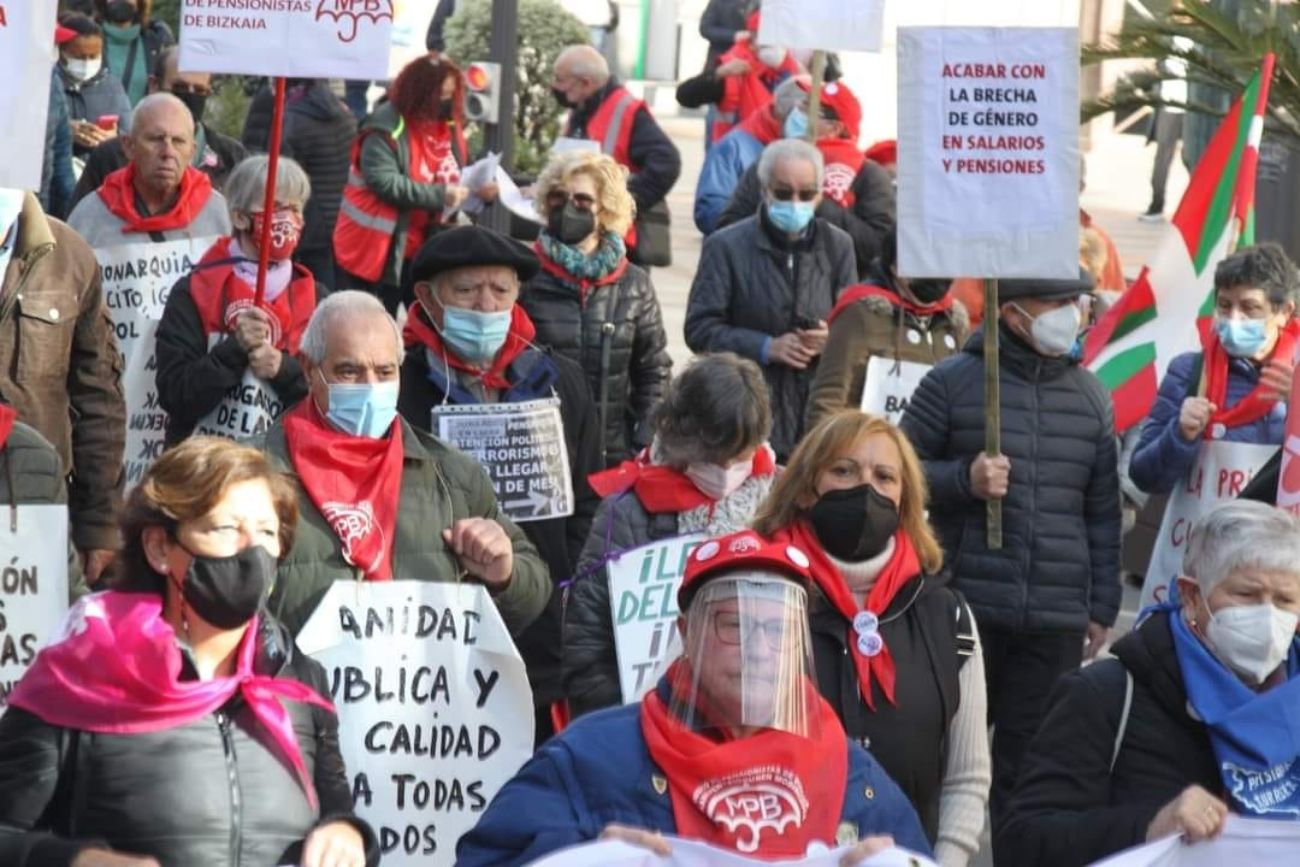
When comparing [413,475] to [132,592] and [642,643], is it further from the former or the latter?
[132,592]

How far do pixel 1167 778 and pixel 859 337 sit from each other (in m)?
4.30

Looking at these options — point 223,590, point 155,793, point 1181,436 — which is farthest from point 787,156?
point 155,793

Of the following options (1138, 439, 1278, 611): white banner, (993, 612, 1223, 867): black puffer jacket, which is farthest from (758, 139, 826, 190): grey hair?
(993, 612, 1223, 867): black puffer jacket

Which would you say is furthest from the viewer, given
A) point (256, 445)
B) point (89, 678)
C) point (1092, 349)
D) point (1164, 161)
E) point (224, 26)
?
point (1164, 161)

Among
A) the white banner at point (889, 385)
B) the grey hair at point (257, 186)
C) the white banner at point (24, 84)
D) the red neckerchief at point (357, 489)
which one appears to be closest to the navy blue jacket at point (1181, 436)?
the white banner at point (889, 385)

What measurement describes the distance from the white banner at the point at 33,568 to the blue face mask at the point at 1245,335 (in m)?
3.73

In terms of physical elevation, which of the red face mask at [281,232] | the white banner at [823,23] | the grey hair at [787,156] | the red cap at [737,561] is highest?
the white banner at [823,23]

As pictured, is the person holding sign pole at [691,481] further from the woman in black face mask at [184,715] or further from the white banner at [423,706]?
the woman in black face mask at [184,715]

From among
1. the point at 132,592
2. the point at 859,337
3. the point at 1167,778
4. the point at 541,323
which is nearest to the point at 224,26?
the point at 541,323

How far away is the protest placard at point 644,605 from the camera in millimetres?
6176

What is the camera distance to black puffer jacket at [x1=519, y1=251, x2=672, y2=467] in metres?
8.65

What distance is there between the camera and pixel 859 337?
9219mm

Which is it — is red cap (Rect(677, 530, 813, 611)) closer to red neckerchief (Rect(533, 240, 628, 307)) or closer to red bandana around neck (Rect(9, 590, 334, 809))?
red bandana around neck (Rect(9, 590, 334, 809))

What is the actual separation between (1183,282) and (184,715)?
5.91 m
